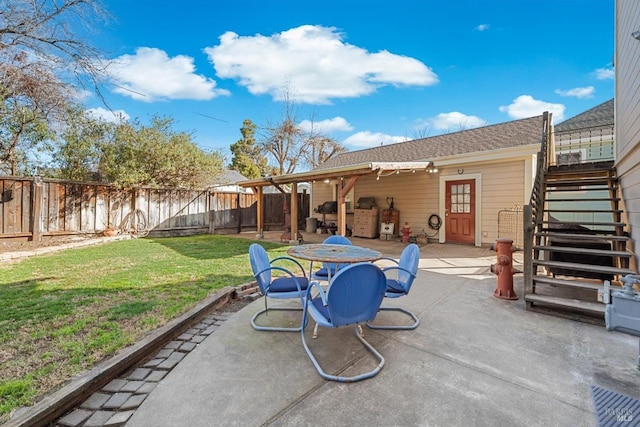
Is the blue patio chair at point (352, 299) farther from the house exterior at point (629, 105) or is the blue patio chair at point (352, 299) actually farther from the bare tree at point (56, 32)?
the bare tree at point (56, 32)

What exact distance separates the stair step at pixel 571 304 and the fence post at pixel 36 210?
10.5 metres

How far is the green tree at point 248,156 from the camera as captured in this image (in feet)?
81.5

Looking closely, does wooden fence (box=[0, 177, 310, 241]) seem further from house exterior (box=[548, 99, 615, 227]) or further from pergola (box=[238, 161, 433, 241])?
house exterior (box=[548, 99, 615, 227])

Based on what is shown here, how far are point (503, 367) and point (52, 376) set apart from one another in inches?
123

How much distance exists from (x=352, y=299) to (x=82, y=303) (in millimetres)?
3176

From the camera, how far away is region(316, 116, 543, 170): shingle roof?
292 inches

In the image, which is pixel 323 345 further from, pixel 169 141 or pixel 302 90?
pixel 302 90

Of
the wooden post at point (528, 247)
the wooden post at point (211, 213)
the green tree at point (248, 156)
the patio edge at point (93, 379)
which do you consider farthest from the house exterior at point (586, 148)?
the green tree at point (248, 156)

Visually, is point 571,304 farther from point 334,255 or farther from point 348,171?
point 348,171

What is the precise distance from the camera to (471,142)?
8.46 m

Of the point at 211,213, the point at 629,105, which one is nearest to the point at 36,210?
the point at 211,213

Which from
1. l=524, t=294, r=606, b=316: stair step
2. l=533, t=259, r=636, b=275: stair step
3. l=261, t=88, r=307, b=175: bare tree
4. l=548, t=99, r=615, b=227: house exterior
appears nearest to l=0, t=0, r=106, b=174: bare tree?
l=524, t=294, r=606, b=316: stair step

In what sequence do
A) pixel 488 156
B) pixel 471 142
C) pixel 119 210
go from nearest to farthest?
pixel 488 156, pixel 471 142, pixel 119 210

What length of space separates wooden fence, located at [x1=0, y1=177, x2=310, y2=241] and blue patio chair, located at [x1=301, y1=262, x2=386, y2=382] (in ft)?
29.1
